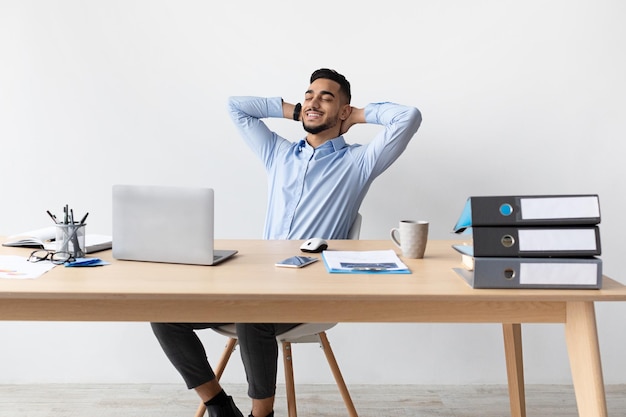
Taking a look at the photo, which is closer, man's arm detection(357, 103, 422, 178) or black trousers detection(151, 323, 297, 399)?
black trousers detection(151, 323, 297, 399)

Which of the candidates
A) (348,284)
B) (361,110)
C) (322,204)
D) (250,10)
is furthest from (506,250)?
(250,10)

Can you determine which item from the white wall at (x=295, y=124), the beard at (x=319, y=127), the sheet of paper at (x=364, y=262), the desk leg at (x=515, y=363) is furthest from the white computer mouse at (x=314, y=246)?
the white wall at (x=295, y=124)

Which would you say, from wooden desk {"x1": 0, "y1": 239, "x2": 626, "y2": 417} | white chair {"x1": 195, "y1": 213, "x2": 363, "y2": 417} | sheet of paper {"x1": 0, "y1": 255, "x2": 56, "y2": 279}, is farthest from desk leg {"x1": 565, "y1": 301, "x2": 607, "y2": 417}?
sheet of paper {"x1": 0, "y1": 255, "x2": 56, "y2": 279}

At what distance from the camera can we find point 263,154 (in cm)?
266

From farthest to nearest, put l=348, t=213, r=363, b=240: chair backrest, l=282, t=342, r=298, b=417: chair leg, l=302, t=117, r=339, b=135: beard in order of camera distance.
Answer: l=302, t=117, r=339, b=135: beard → l=348, t=213, r=363, b=240: chair backrest → l=282, t=342, r=298, b=417: chair leg

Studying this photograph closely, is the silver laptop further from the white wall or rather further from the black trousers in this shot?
the white wall

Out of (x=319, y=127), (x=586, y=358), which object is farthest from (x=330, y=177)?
(x=586, y=358)

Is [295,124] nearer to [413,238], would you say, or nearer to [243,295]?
[413,238]

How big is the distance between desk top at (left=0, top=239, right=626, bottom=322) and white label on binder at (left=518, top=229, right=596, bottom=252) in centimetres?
9

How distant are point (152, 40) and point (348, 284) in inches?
73.5

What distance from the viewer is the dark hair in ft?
8.59

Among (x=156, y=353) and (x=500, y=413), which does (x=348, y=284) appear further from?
(x=156, y=353)

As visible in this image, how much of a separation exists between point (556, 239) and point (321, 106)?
137cm

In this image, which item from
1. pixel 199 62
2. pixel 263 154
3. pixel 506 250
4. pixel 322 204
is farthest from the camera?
pixel 199 62
